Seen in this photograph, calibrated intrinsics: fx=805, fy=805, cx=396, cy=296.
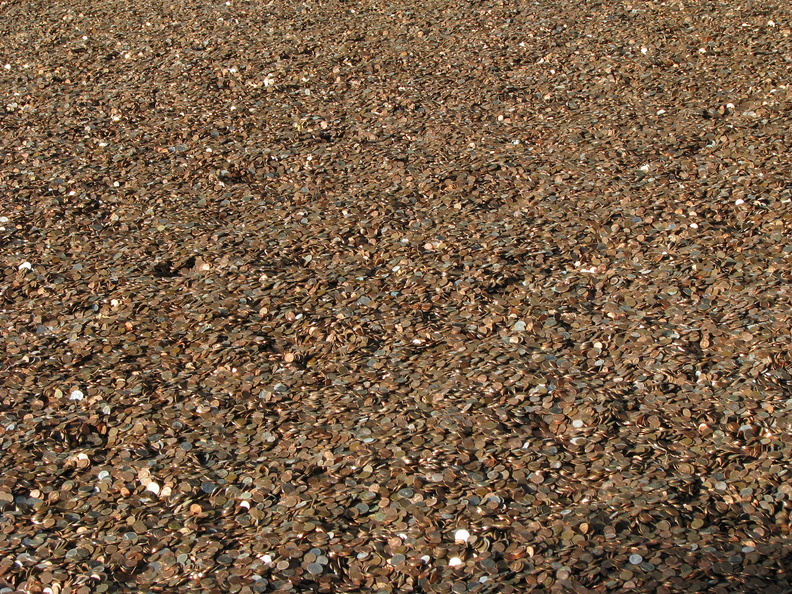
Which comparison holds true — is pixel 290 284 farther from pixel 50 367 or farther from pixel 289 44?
pixel 289 44

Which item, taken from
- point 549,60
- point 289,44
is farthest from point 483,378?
point 289,44

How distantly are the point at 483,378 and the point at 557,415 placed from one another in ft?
1.23

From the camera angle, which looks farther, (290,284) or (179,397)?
(290,284)

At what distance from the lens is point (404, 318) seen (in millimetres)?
3918

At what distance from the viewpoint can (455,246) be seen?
4457 mm

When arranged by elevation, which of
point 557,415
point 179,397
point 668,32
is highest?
point 179,397

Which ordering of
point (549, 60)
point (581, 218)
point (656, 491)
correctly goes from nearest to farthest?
point (656, 491), point (581, 218), point (549, 60)

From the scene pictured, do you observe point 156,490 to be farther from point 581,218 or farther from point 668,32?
point 668,32

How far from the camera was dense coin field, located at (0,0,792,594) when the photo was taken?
276cm

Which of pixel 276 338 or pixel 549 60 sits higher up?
pixel 276 338

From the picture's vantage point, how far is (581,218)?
183 inches

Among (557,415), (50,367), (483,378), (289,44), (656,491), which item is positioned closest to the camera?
(656,491)

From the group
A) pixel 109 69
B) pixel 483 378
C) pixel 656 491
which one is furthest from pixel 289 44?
pixel 656 491

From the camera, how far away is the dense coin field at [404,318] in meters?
2.76
